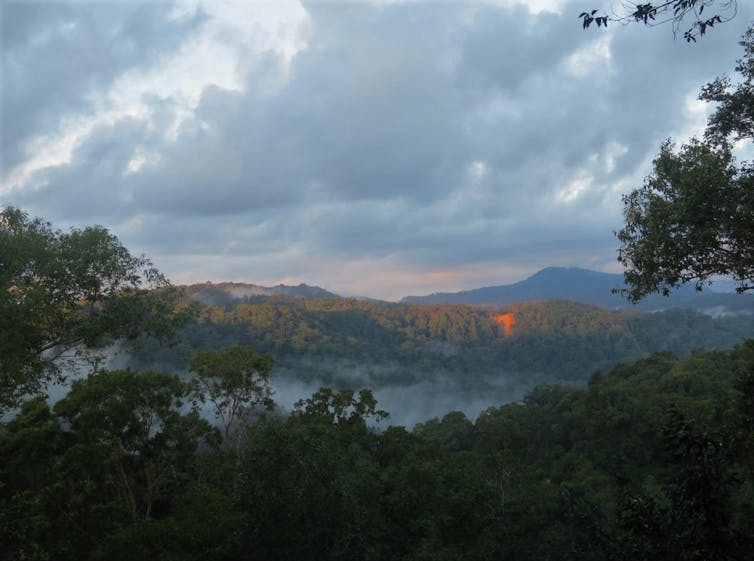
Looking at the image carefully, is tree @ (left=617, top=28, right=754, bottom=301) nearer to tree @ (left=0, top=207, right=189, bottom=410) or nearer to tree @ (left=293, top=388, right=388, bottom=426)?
tree @ (left=0, top=207, right=189, bottom=410)

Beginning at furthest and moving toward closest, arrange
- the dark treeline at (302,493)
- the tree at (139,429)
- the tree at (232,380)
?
the tree at (232,380) < the tree at (139,429) < the dark treeline at (302,493)

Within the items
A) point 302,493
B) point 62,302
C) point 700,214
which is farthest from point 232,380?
point 700,214

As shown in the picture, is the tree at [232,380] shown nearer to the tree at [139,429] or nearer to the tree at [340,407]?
the tree at [139,429]

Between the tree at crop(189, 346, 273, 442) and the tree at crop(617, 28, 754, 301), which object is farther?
the tree at crop(189, 346, 273, 442)

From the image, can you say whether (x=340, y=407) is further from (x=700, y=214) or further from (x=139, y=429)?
(x=700, y=214)

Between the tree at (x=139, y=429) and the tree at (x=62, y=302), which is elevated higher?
the tree at (x=62, y=302)

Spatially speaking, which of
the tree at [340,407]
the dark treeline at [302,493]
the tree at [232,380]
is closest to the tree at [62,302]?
the dark treeline at [302,493]

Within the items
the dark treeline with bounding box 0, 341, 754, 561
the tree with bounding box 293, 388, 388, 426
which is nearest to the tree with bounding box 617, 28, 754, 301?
the dark treeline with bounding box 0, 341, 754, 561
